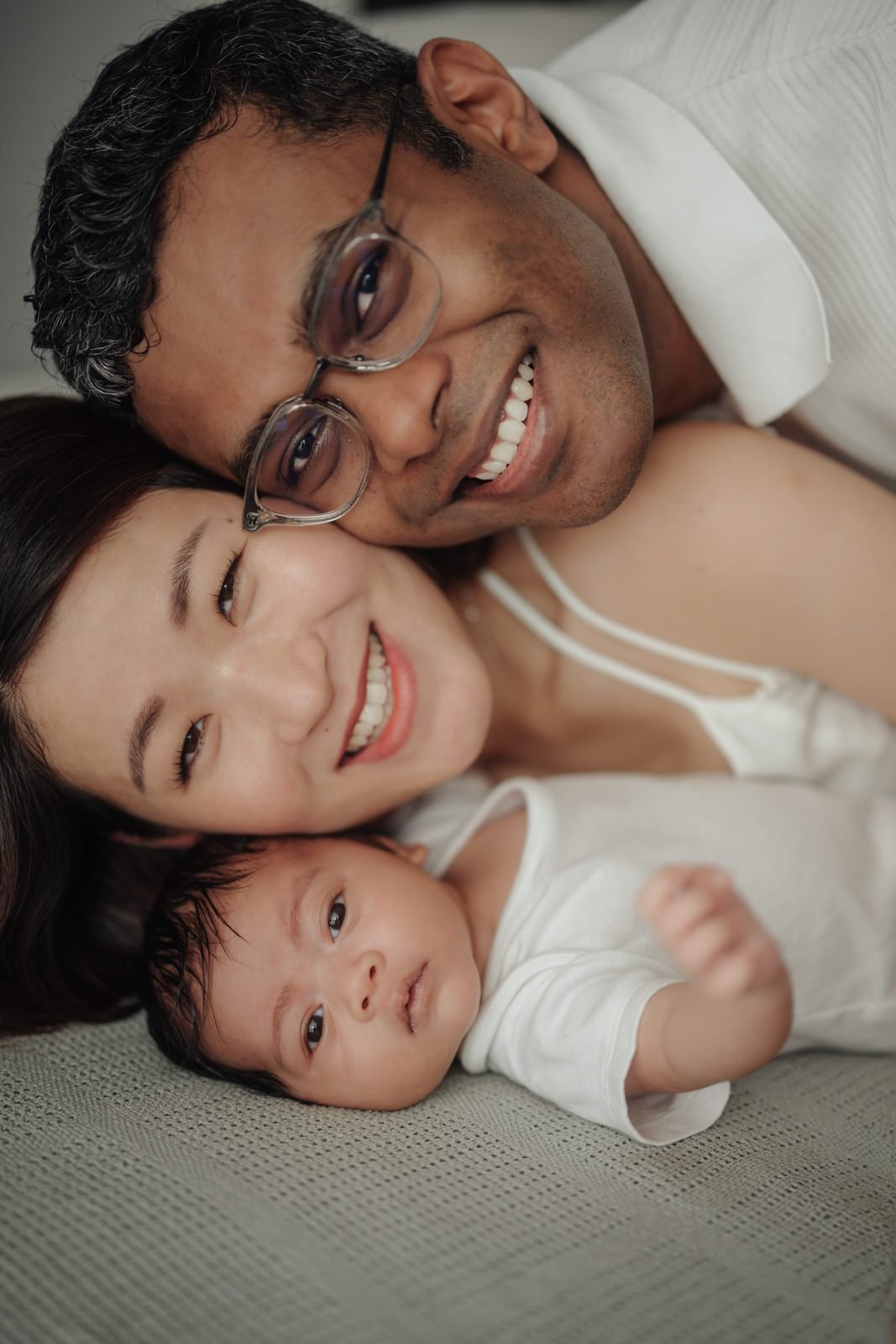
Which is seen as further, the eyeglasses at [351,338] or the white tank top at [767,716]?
the white tank top at [767,716]

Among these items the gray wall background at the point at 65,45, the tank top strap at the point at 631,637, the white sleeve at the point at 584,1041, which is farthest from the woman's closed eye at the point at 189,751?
the gray wall background at the point at 65,45

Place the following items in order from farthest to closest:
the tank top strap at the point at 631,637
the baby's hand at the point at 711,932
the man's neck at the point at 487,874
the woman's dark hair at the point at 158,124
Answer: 1. the tank top strap at the point at 631,637
2. the man's neck at the point at 487,874
3. the woman's dark hair at the point at 158,124
4. the baby's hand at the point at 711,932

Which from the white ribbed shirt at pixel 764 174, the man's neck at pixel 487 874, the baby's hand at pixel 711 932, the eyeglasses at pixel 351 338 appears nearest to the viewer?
the baby's hand at pixel 711 932

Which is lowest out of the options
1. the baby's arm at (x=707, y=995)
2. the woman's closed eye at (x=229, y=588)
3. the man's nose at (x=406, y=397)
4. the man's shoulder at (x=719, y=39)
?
the baby's arm at (x=707, y=995)

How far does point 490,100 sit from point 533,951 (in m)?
1.14

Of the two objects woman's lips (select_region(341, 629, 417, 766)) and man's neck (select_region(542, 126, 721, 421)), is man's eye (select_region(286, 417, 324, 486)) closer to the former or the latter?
woman's lips (select_region(341, 629, 417, 766))

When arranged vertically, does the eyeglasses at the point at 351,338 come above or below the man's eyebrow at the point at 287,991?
above

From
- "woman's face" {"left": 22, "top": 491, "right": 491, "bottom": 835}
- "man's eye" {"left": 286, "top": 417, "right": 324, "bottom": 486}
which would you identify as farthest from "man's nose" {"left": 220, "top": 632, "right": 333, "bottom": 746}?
"man's eye" {"left": 286, "top": 417, "right": 324, "bottom": 486}

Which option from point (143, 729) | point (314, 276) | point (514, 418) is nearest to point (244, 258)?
point (314, 276)

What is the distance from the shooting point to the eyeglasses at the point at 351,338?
1190 mm

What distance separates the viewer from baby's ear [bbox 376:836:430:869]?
1596mm

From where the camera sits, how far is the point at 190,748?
144 centimetres

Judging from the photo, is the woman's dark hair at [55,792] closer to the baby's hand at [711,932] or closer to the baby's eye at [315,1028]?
the baby's eye at [315,1028]

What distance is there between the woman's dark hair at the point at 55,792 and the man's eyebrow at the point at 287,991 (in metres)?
0.33
